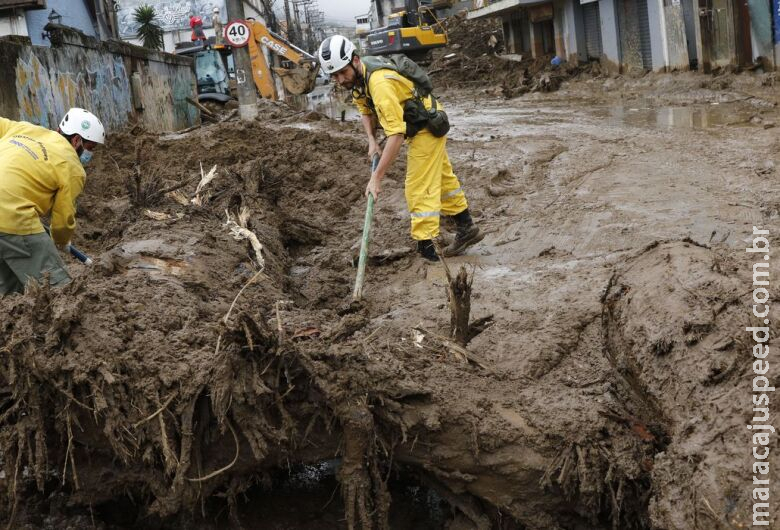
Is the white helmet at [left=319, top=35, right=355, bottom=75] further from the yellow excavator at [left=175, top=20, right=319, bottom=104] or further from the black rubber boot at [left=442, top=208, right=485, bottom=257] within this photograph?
the yellow excavator at [left=175, top=20, right=319, bottom=104]

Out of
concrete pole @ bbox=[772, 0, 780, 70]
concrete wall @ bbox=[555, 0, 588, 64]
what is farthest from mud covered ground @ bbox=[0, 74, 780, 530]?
concrete wall @ bbox=[555, 0, 588, 64]

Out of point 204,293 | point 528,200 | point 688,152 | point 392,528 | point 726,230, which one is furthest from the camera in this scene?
point 688,152

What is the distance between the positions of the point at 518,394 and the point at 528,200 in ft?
14.1

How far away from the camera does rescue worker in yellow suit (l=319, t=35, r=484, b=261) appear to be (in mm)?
5824

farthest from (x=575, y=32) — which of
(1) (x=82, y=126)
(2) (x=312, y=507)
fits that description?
(2) (x=312, y=507)

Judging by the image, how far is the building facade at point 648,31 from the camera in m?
15.4

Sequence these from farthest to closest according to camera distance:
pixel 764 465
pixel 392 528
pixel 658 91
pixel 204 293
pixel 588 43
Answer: pixel 588 43 < pixel 658 91 < pixel 204 293 < pixel 392 528 < pixel 764 465

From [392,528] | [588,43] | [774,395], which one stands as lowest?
[392,528]

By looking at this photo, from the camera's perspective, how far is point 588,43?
23969 millimetres

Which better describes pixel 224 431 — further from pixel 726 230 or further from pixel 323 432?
pixel 726 230

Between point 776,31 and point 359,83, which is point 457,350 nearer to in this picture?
point 359,83

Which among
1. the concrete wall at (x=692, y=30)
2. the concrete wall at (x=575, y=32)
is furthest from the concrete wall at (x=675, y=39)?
the concrete wall at (x=575, y=32)

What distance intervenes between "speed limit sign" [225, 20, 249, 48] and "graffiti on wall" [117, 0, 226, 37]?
40.5 metres

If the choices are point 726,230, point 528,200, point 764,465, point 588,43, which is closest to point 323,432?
point 764,465
